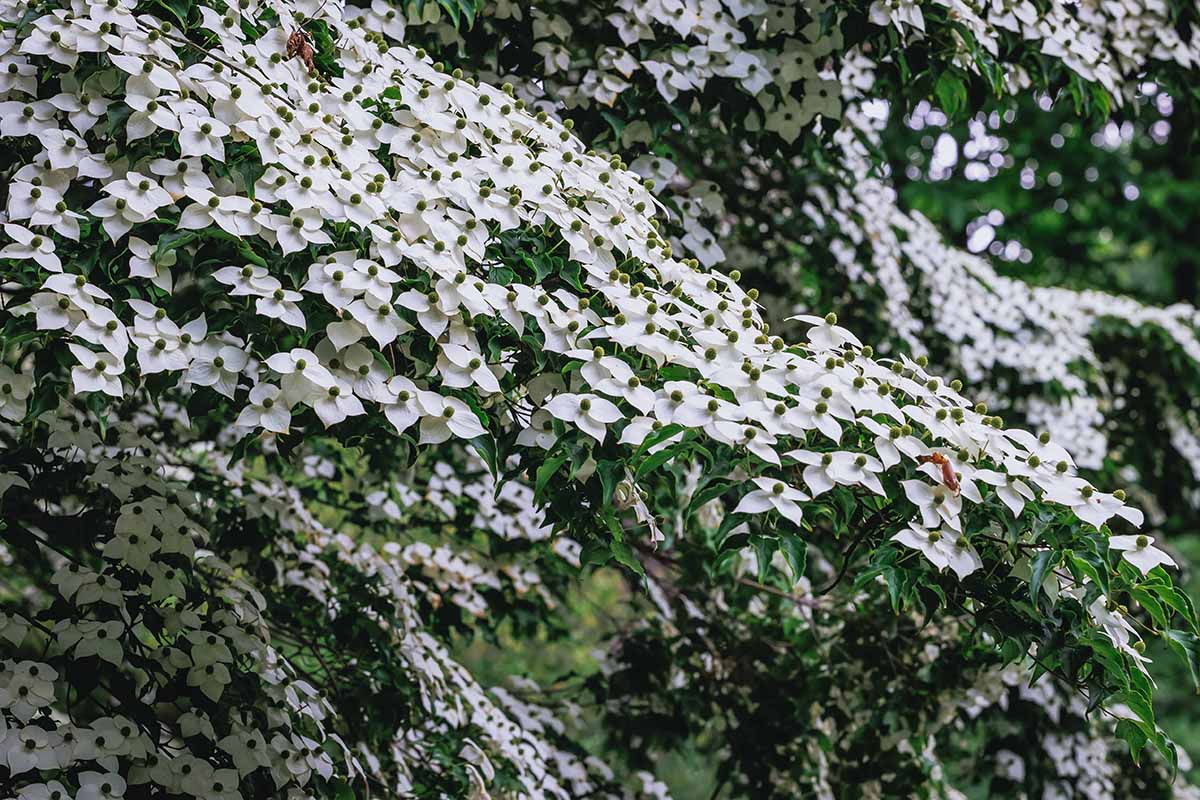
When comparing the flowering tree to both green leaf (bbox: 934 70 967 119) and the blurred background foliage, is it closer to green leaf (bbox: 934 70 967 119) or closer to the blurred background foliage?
green leaf (bbox: 934 70 967 119)

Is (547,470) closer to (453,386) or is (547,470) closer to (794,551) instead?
(453,386)

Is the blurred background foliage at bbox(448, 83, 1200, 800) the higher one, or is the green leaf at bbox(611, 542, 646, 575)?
the green leaf at bbox(611, 542, 646, 575)

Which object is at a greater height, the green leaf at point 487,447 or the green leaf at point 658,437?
the green leaf at point 658,437

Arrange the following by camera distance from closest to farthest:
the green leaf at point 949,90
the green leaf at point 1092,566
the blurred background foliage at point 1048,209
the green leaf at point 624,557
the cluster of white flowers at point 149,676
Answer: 1. the green leaf at point 1092,566
2. the green leaf at point 624,557
3. the cluster of white flowers at point 149,676
4. the green leaf at point 949,90
5. the blurred background foliage at point 1048,209

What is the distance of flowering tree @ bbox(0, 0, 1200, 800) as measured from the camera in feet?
6.09

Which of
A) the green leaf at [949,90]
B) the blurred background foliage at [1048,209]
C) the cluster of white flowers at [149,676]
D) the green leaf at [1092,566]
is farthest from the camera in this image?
the blurred background foliage at [1048,209]

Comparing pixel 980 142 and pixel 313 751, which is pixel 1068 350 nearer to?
pixel 313 751

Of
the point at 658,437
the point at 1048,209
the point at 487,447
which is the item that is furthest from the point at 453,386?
the point at 1048,209

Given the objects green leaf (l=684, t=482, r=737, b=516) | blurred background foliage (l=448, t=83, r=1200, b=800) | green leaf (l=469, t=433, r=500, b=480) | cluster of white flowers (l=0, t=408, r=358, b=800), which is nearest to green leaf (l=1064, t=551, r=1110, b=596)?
green leaf (l=684, t=482, r=737, b=516)

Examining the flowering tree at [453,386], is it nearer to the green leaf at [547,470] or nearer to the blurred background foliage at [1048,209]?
the green leaf at [547,470]

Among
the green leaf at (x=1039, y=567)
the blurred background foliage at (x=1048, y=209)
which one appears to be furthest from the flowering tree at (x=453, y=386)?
the blurred background foliage at (x=1048, y=209)

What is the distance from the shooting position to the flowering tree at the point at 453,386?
6.09 ft

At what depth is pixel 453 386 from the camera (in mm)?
1870

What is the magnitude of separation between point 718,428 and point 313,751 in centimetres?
117
